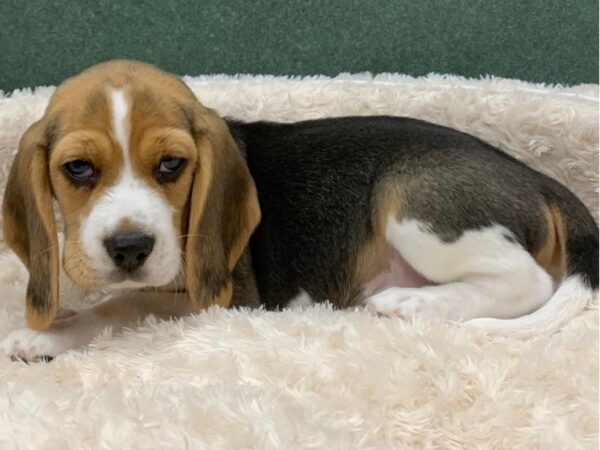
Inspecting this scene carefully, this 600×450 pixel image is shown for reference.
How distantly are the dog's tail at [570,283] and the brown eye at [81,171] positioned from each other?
1072mm

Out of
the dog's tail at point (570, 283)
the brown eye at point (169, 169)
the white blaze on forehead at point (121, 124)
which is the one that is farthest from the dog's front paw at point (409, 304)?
the white blaze on forehead at point (121, 124)

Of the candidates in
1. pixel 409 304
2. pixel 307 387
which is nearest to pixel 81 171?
pixel 307 387

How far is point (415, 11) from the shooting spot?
12.0 feet

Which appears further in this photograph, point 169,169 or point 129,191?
point 169,169

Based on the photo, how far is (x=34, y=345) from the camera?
2139 millimetres

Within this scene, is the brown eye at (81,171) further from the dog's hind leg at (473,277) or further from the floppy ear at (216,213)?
the dog's hind leg at (473,277)

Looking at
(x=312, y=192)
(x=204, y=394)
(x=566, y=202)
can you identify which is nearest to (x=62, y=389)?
(x=204, y=394)

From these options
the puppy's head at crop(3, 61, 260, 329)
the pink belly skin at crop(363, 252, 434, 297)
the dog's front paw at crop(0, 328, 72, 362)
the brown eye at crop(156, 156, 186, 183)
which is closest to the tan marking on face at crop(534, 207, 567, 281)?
the pink belly skin at crop(363, 252, 434, 297)

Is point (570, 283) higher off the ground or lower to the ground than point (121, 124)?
lower

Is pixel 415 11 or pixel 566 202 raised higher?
pixel 415 11

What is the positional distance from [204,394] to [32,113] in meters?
1.85

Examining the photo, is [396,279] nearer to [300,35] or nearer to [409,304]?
[409,304]

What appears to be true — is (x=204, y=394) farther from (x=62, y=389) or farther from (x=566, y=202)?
(x=566, y=202)

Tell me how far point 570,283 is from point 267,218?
3.03ft
